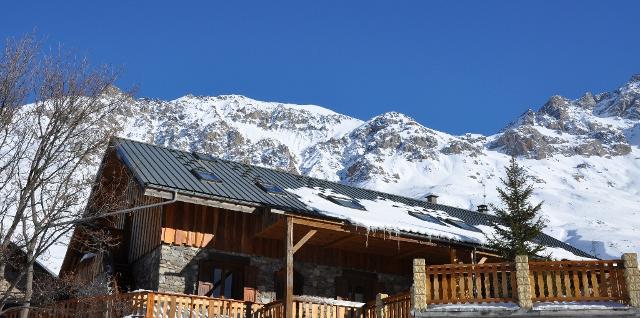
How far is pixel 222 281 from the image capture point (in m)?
19.9

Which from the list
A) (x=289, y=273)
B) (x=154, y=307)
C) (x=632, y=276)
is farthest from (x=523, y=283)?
(x=154, y=307)

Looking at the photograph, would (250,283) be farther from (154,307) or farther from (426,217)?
(426,217)

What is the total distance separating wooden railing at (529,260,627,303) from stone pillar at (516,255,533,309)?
17 centimetres

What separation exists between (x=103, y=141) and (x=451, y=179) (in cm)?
12027

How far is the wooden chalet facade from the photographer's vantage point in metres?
18.8

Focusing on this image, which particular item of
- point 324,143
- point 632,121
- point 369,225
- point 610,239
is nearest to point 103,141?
point 369,225

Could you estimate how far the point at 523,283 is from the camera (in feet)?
50.6

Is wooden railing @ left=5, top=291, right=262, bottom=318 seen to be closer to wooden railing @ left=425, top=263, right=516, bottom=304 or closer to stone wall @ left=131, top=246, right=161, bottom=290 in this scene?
stone wall @ left=131, top=246, right=161, bottom=290

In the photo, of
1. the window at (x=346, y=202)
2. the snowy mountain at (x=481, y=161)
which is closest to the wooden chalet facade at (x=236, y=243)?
the window at (x=346, y=202)

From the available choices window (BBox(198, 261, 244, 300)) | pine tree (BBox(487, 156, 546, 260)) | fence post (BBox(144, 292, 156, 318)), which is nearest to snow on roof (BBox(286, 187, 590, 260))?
Result: pine tree (BBox(487, 156, 546, 260))

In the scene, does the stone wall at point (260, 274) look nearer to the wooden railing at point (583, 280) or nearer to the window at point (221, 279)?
the window at point (221, 279)

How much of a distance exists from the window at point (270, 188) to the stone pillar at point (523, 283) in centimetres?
774

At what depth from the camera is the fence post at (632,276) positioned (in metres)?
14.9

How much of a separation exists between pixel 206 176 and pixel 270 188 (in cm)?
189
